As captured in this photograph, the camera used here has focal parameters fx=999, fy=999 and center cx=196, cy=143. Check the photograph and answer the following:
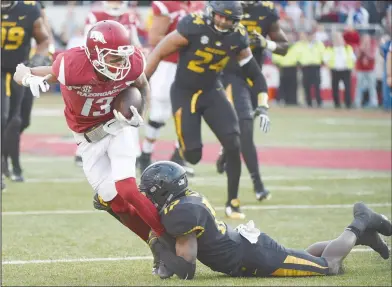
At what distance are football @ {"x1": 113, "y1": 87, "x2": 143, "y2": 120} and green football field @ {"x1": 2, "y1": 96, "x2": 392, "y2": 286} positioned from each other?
0.96 metres

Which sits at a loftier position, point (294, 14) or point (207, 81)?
point (207, 81)

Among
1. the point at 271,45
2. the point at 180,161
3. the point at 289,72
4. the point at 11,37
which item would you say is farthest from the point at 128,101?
the point at 289,72

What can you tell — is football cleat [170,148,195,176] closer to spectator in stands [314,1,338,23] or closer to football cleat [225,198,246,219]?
football cleat [225,198,246,219]

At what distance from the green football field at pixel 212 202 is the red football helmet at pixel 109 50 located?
3.96ft

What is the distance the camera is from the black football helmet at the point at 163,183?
18.6 ft

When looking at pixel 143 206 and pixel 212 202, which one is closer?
pixel 143 206

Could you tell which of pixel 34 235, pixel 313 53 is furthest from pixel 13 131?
pixel 313 53

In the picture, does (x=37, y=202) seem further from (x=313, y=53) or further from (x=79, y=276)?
(x=313, y=53)

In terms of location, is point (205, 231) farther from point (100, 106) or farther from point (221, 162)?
point (221, 162)

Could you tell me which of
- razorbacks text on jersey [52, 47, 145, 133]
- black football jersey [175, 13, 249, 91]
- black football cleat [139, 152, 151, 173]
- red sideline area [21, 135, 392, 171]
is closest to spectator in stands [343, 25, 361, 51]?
red sideline area [21, 135, 392, 171]

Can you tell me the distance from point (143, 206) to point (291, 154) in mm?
7435

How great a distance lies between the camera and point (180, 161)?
34.4 feet

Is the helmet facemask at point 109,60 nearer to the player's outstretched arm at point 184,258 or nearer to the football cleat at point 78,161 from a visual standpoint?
the player's outstretched arm at point 184,258

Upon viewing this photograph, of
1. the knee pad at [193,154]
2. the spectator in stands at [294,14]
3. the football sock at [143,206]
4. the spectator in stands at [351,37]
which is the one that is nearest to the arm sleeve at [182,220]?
the football sock at [143,206]
